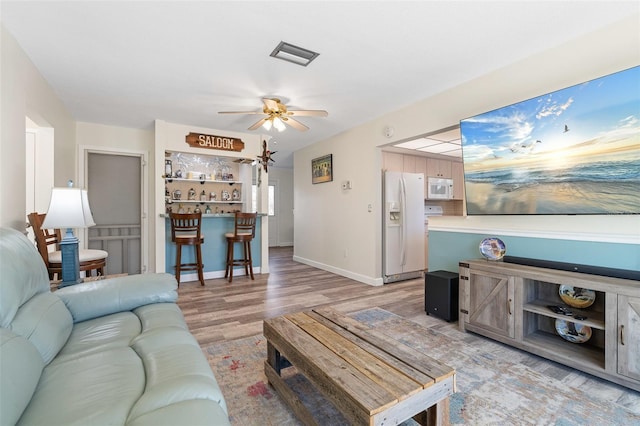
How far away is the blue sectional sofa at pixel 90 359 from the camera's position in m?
0.92

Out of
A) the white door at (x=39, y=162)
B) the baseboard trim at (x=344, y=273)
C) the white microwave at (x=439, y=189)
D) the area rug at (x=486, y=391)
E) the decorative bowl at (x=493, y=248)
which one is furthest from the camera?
the white microwave at (x=439, y=189)

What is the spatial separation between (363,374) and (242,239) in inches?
141

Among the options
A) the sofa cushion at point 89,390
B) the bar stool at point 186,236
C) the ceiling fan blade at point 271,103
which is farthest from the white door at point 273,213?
the sofa cushion at point 89,390

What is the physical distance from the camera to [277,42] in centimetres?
232

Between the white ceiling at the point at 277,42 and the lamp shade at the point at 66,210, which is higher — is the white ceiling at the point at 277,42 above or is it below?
above

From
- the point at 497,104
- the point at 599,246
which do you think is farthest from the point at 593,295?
the point at 497,104

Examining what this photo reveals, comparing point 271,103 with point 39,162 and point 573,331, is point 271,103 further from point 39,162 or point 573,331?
point 573,331

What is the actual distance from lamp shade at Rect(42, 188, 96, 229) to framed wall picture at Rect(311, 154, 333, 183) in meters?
3.65

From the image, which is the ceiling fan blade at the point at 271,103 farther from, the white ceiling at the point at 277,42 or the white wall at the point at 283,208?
the white wall at the point at 283,208

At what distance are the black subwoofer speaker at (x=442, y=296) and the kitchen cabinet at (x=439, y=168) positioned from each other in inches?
123

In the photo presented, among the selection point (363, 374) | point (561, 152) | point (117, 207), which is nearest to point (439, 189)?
point (561, 152)

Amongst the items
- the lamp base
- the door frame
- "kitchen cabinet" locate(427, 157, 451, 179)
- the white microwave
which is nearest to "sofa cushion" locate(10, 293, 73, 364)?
the lamp base

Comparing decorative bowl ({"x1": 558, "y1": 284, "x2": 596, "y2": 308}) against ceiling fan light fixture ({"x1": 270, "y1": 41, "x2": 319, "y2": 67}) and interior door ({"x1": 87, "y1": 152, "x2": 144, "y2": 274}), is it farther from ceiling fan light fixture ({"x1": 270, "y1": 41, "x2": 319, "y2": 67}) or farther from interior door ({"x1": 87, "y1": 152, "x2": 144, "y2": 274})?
interior door ({"x1": 87, "y1": 152, "x2": 144, "y2": 274})

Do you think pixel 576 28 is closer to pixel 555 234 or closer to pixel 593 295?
pixel 555 234
